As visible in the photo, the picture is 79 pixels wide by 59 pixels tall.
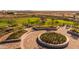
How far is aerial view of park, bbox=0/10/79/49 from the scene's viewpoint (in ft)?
11.6

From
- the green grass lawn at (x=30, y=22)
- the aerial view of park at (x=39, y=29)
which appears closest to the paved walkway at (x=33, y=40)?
the aerial view of park at (x=39, y=29)

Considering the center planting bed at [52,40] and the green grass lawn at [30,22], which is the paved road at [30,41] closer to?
the center planting bed at [52,40]

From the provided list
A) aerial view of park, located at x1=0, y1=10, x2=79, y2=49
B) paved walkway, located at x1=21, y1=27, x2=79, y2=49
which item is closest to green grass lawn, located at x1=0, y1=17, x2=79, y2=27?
aerial view of park, located at x1=0, y1=10, x2=79, y2=49

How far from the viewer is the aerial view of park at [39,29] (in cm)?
353

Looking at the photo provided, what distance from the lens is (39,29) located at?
363 cm

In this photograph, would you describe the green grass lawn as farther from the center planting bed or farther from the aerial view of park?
the center planting bed

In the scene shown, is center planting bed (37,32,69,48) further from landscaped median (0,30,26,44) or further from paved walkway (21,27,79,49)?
landscaped median (0,30,26,44)

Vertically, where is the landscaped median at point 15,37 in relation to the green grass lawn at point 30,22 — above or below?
below

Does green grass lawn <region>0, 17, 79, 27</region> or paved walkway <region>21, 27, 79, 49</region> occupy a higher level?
green grass lawn <region>0, 17, 79, 27</region>

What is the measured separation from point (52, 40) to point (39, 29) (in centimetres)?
35
